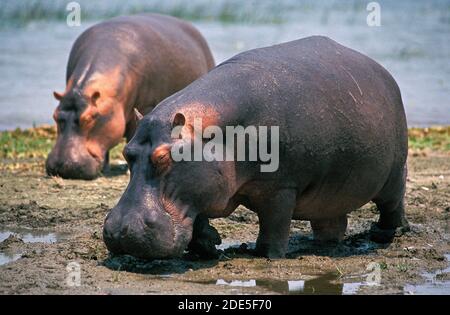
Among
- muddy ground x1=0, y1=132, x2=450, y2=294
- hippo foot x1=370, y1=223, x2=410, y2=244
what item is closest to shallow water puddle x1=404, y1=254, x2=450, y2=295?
muddy ground x1=0, y1=132, x2=450, y2=294

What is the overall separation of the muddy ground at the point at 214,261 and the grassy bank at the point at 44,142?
186cm

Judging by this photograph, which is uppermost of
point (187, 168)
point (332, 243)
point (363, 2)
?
point (187, 168)

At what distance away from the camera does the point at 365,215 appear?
8922mm

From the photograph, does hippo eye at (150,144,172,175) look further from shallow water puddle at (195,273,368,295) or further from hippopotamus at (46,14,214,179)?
hippopotamus at (46,14,214,179)

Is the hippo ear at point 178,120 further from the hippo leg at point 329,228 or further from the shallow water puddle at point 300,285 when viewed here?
the hippo leg at point 329,228

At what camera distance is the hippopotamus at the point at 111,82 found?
10570mm

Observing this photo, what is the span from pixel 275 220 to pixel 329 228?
37.6 inches

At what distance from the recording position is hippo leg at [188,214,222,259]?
695 cm

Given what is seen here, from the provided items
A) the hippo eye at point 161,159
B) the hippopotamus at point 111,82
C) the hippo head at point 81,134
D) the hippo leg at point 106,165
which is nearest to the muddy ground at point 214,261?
the hippo head at point 81,134

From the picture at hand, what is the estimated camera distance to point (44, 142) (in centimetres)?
1240

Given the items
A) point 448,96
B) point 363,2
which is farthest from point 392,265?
point 363,2

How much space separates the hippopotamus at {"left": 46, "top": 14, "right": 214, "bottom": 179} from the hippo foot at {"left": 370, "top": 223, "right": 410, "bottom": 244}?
10.9ft

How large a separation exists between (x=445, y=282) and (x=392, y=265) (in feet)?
1.67
